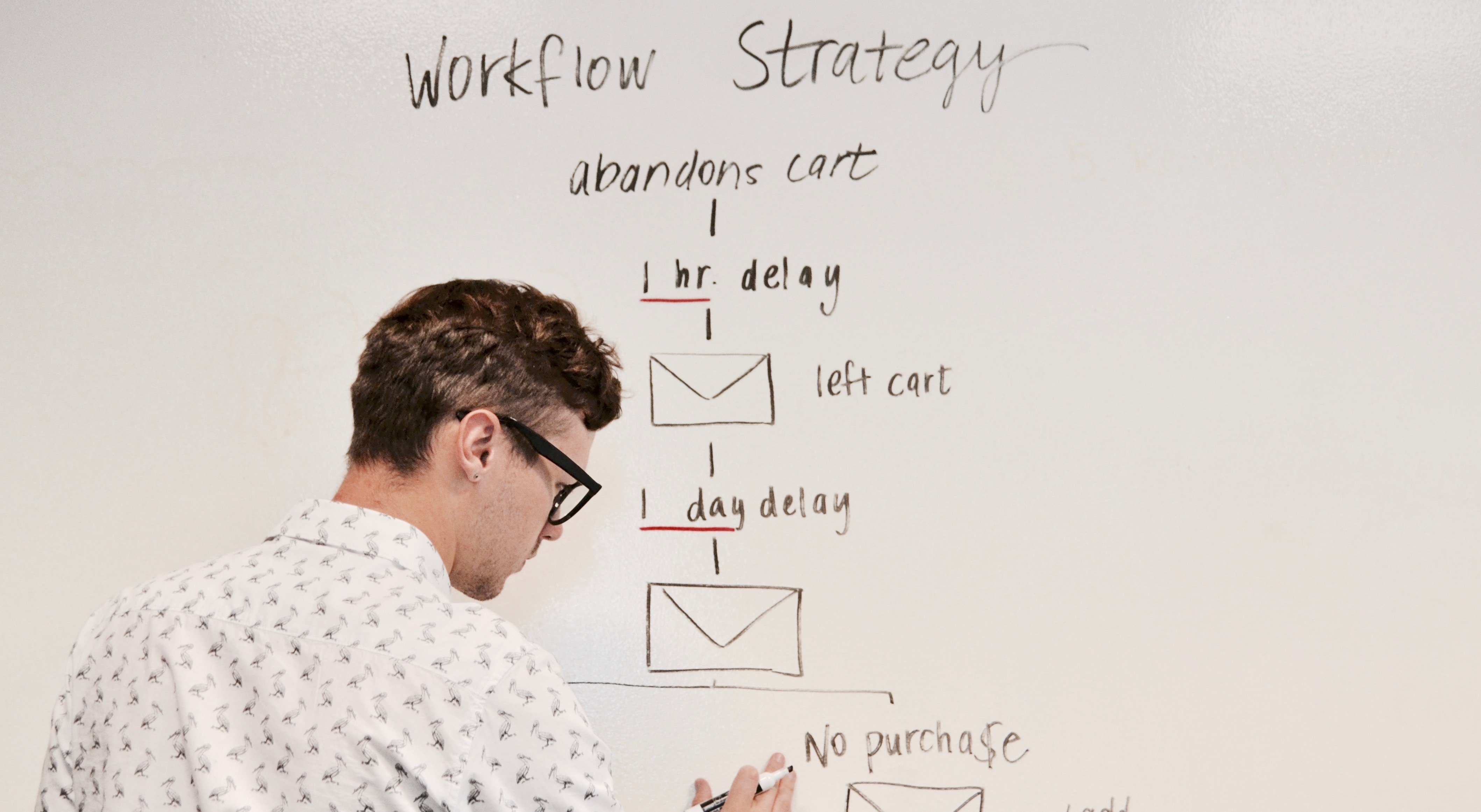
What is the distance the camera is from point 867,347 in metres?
1.09

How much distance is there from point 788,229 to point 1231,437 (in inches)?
20.7

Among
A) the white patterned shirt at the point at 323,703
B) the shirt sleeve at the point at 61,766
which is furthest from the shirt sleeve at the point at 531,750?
the shirt sleeve at the point at 61,766

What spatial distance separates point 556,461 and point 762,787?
0.43 metres

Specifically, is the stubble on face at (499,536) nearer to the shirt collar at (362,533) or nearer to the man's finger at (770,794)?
the shirt collar at (362,533)

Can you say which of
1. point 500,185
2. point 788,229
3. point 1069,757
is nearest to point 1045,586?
point 1069,757

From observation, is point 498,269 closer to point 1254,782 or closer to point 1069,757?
point 1069,757

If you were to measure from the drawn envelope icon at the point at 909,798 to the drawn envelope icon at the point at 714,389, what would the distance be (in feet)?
1.32

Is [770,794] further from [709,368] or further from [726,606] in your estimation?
[709,368]

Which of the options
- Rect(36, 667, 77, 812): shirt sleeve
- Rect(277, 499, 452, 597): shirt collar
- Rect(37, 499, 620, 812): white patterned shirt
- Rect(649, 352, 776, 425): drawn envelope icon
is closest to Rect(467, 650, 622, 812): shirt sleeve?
Rect(37, 499, 620, 812): white patterned shirt

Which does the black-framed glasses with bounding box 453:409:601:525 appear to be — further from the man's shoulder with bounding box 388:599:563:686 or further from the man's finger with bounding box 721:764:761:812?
the man's finger with bounding box 721:764:761:812

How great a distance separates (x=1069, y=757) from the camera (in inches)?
41.8

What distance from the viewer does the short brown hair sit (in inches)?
31.3

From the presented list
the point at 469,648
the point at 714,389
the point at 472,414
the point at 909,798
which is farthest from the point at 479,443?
the point at 909,798

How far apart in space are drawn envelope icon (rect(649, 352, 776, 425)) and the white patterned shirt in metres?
0.42
